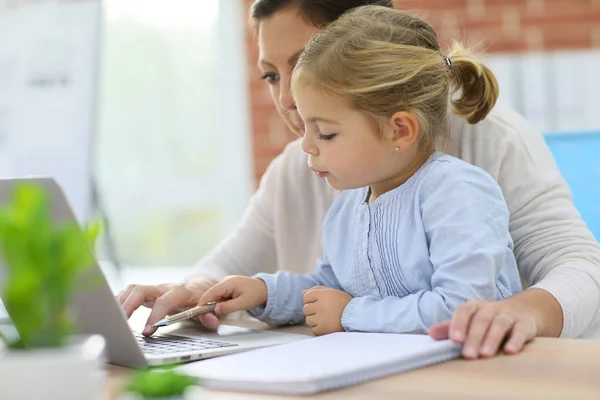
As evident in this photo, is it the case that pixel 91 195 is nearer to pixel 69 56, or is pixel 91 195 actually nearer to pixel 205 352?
pixel 69 56

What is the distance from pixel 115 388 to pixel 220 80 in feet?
9.71

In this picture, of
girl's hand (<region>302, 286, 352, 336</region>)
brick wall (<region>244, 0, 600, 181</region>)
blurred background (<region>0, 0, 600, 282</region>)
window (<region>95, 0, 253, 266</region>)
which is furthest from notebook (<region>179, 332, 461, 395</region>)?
window (<region>95, 0, 253, 266</region>)

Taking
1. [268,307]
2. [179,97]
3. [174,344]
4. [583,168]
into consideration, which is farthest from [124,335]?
[179,97]

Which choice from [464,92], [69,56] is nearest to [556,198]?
[464,92]

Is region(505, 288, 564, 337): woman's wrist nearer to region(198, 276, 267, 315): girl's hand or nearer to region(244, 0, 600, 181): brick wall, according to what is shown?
region(198, 276, 267, 315): girl's hand

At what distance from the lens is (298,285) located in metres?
1.28

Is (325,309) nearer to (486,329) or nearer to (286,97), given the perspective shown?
(486,329)

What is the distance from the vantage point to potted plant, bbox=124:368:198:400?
0.54 metres

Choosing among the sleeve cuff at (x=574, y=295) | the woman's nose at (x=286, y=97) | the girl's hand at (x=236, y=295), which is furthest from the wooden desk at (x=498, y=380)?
the woman's nose at (x=286, y=97)

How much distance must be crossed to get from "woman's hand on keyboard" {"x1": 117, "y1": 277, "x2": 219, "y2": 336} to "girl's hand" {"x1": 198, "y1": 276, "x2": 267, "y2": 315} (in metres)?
0.02

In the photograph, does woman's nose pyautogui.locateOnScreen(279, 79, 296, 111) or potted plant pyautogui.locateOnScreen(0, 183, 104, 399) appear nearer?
potted plant pyautogui.locateOnScreen(0, 183, 104, 399)

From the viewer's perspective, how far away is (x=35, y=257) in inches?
18.9

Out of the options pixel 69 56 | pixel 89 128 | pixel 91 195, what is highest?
pixel 69 56

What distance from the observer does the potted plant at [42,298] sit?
1.57 ft
